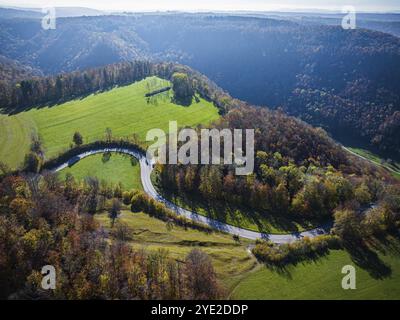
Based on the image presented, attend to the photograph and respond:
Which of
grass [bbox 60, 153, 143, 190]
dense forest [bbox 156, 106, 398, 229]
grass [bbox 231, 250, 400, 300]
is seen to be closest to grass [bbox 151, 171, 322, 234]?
dense forest [bbox 156, 106, 398, 229]

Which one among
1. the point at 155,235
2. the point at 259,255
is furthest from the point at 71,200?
the point at 259,255

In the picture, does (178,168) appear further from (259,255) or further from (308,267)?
(308,267)

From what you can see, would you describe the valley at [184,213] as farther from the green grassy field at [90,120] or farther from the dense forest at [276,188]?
the green grassy field at [90,120]

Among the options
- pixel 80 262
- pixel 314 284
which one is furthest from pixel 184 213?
pixel 80 262

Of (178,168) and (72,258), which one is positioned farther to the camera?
(178,168)

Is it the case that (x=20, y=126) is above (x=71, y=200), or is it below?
above
